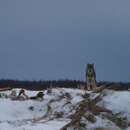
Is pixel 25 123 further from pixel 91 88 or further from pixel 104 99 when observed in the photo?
pixel 91 88

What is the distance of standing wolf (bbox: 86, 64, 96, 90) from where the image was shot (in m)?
9.05

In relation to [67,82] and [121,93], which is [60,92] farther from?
[67,82]

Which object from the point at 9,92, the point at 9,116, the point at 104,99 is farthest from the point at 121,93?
the point at 9,92

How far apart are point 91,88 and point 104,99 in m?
1.40

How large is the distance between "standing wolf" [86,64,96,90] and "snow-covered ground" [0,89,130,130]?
54 cm

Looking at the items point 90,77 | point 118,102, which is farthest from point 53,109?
point 90,77

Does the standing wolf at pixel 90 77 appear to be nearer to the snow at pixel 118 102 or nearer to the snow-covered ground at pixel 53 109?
the snow-covered ground at pixel 53 109

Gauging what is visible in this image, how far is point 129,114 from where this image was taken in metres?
7.36

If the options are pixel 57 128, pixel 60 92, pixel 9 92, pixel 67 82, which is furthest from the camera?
pixel 67 82

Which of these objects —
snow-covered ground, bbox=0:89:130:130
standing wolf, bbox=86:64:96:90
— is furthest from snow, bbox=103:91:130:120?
standing wolf, bbox=86:64:96:90

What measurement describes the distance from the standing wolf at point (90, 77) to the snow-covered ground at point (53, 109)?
0.54 metres

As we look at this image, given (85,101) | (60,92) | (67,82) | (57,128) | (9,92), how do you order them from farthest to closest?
(67,82)
(9,92)
(60,92)
(85,101)
(57,128)

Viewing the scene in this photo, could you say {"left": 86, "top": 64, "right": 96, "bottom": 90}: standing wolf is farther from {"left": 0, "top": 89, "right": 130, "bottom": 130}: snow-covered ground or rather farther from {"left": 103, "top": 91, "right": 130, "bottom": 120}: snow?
{"left": 103, "top": 91, "right": 130, "bottom": 120}: snow

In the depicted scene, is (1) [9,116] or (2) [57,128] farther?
(1) [9,116]
